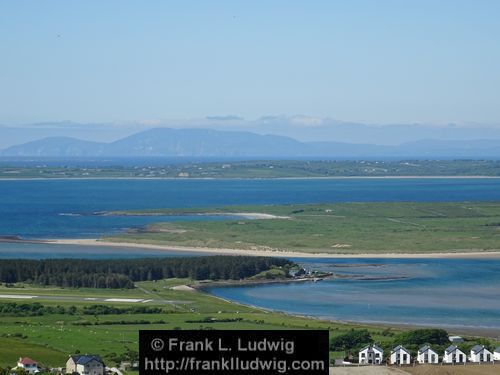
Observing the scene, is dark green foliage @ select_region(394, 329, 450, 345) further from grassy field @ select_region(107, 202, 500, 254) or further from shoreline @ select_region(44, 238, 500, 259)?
grassy field @ select_region(107, 202, 500, 254)

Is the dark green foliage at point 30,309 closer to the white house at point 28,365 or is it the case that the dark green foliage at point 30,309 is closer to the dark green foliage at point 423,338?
the white house at point 28,365

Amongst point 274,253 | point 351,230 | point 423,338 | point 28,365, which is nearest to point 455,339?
point 423,338

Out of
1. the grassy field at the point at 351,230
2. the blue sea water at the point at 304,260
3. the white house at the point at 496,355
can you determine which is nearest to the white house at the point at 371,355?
the white house at the point at 496,355

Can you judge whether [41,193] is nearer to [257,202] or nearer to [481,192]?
[257,202]

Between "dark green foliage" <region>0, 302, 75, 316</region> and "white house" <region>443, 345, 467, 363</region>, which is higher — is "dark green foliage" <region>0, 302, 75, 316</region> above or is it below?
below

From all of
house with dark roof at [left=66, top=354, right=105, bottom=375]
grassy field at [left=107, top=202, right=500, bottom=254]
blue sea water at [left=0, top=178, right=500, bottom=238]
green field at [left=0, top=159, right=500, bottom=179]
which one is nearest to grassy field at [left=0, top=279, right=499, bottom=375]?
house with dark roof at [left=66, top=354, right=105, bottom=375]

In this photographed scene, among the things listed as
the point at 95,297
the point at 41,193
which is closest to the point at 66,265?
the point at 95,297

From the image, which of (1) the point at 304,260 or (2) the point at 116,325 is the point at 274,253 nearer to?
(1) the point at 304,260
